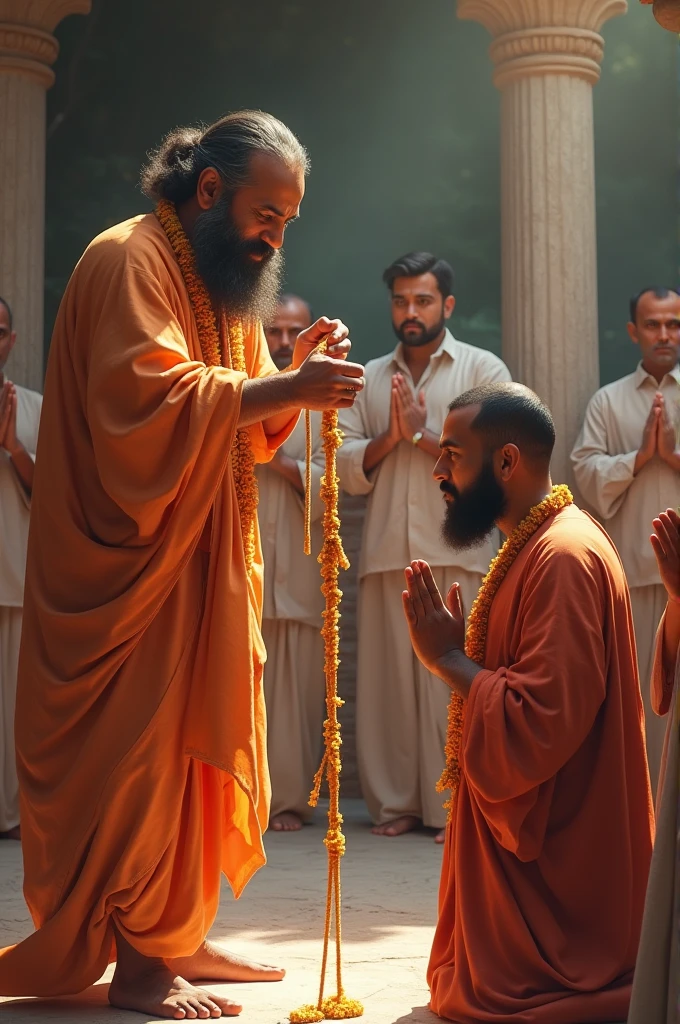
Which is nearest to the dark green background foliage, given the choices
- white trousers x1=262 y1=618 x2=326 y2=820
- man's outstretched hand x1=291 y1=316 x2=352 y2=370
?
white trousers x1=262 y1=618 x2=326 y2=820

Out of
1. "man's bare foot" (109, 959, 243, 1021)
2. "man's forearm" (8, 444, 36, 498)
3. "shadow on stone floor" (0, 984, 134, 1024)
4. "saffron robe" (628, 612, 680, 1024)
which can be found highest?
"man's forearm" (8, 444, 36, 498)

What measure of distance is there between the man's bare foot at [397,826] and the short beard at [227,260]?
12.5 feet

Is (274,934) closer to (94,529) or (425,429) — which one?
(94,529)

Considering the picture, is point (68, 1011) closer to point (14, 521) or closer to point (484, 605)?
point (484, 605)

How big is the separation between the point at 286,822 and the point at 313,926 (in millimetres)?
2454

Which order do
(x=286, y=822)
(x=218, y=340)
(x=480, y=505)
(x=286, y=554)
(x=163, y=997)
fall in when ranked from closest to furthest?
(x=163, y=997)
(x=480, y=505)
(x=218, y=340)
(x=286, y=822)
(x=286, y=554)

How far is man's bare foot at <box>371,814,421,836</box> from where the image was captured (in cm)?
818

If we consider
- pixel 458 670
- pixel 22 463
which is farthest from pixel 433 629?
pixel 22 463

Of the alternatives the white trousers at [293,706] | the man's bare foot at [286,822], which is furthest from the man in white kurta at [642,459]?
the man's bare foot at [286,822]

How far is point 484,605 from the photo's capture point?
4898 mm

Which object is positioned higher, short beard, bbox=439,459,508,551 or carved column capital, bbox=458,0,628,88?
carved column capital, bbox=458,0,628,88

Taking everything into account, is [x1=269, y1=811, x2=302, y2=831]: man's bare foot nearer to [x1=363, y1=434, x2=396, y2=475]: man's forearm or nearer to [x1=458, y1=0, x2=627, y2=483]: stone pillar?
[x1=363, y1=434, x2=396, y2=475]: man's forearm

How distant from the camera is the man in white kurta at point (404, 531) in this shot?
832 centimetres

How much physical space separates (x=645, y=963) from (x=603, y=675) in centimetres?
97
